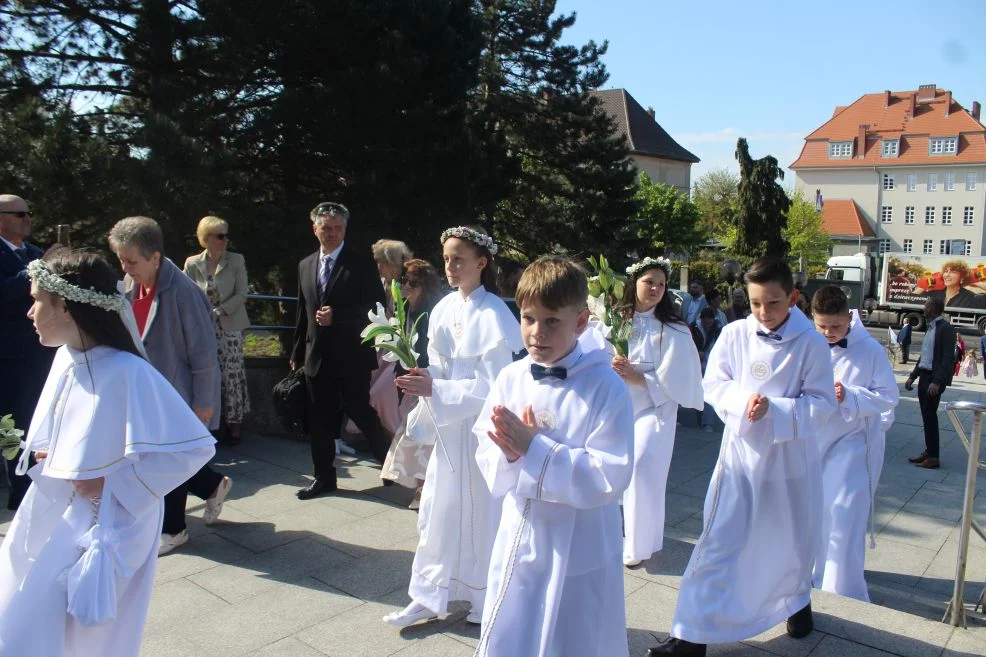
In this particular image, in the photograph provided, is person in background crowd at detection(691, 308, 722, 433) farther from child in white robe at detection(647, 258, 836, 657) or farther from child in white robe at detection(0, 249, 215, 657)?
child in white robe at detection(0, 249, 215, 657)

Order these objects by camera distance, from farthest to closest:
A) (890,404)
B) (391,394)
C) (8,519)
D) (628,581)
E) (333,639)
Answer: (391,394) → (8,519) → (890,404) → (628,581) → (333,639)

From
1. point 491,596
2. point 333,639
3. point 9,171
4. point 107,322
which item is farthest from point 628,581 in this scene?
point 9,171

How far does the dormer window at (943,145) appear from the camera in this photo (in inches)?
2591

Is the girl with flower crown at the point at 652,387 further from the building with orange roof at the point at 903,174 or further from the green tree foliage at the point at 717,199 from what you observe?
the building with orange roof at the point at 903,174

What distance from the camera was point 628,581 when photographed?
4625 millimetres

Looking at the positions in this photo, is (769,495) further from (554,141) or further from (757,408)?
(554,141)

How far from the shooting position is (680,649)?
11.8 feet

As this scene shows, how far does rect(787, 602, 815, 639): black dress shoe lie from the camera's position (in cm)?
388

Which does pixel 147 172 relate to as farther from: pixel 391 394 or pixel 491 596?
pixel 491 596

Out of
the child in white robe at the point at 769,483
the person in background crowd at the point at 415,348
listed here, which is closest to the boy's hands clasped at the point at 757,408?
the child in white robe at the point at 769,483

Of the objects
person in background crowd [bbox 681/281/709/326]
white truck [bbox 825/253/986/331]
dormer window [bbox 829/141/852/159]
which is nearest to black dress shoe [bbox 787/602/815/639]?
person in background crowd [bbox 681/281/709/326]

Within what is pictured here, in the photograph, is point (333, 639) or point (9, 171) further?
point (9, 171)

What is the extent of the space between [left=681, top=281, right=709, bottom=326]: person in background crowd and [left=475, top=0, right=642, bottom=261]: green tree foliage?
4880 millimetres

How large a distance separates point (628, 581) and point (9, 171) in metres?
7.31
